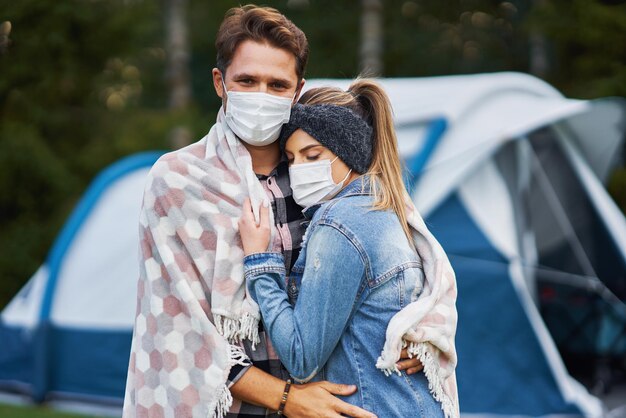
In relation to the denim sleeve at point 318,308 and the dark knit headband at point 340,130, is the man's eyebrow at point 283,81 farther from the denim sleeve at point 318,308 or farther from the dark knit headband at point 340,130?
the denim sleeve at point 318,308

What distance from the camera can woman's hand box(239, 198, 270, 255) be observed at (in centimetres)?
236

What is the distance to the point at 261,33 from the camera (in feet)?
8.30

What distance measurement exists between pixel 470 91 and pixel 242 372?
4.44m

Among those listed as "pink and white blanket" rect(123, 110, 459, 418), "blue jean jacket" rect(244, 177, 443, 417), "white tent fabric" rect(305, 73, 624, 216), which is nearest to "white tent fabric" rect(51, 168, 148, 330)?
"white tent fabric" rect(305, 73, 624, 216)

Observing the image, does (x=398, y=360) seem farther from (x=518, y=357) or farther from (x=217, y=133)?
(x=518, y=357)

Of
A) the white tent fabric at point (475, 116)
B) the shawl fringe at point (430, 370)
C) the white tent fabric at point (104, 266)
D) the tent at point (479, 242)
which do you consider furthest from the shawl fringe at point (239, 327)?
the white tent fabric at point (104, 266)

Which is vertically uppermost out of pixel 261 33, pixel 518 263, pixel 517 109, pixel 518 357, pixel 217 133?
pixel 261 33

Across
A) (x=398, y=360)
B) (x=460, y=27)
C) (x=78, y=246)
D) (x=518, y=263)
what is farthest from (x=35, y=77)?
(x=398, y=360)

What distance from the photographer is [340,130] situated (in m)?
2.44

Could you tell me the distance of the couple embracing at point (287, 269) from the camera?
227cm

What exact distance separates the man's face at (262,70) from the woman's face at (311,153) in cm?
17

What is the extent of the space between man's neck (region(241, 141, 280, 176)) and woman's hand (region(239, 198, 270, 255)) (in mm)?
258

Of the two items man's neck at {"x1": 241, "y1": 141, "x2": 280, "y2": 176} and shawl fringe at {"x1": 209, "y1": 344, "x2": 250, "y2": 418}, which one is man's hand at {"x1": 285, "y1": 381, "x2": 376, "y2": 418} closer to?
shawl fringe at {"x1": 209, "y1": 344, "x2": 250, "y2": 418}

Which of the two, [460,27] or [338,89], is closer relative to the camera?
[338,89]
